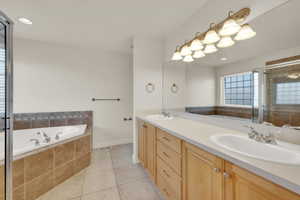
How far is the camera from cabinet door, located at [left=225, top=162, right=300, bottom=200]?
1.86ft

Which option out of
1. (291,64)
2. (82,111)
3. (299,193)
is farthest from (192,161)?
(82,111)

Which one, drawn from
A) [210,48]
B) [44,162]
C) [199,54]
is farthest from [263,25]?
[44,162]

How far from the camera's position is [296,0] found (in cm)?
93

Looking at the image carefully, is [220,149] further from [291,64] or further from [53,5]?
[53,5]

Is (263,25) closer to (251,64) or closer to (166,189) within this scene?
(251,64)

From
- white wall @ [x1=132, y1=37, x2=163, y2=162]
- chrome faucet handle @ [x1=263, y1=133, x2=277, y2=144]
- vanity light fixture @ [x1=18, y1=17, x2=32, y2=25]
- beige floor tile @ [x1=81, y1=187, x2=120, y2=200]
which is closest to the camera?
chrome faucet handle @ [x1=263, y1=133, x2=277, y2=144]

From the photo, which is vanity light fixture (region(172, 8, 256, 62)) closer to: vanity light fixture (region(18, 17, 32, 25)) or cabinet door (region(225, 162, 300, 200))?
cabinet door (region(225, 162, 300, 200))

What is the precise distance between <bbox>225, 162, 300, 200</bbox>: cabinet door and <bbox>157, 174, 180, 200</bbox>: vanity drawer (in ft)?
2.23

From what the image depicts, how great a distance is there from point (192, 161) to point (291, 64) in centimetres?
103

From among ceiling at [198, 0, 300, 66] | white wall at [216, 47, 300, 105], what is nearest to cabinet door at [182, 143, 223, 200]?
white wall at [216, 47, 300, 105]

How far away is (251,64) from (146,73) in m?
1.62

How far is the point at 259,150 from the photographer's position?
3.14 feet

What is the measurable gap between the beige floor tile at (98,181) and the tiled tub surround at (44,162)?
286 mm

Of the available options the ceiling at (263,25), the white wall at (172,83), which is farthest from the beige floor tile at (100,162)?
the ceiling at (263,25)
